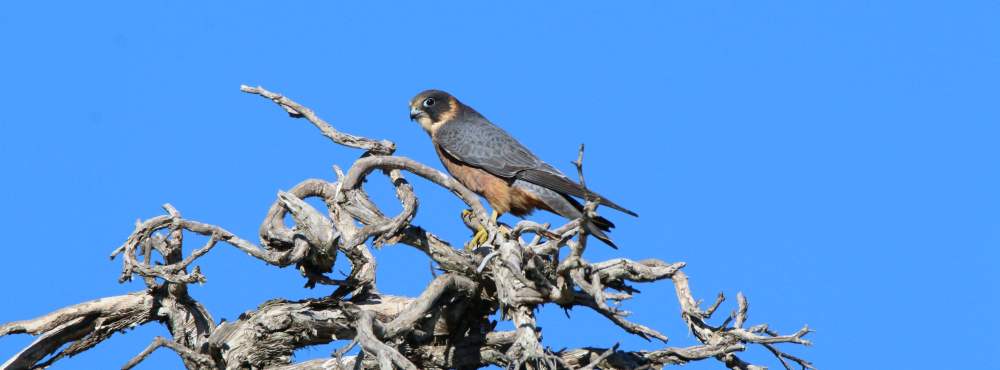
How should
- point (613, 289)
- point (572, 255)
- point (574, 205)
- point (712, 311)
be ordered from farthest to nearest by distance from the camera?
point (574, 205)
point (613, 289)
point (712, 311)
point (572, 255)

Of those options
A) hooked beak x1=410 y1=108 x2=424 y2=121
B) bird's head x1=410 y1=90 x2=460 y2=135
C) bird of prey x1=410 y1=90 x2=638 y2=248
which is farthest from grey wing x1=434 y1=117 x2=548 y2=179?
hooked beak x1=410 y1=108 x2=424 y2=121

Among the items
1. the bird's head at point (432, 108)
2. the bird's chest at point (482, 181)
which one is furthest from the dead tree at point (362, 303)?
the bird's head at point (432, 108)

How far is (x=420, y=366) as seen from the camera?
6859mm

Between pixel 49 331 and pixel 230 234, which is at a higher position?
pixel 230 234

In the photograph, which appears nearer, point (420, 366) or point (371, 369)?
point (371, 369)

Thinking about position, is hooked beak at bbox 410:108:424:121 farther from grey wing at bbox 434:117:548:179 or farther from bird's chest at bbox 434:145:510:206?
bird's chest at bbox 434:145:510:206

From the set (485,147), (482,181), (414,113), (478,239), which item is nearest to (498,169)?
(482,181)

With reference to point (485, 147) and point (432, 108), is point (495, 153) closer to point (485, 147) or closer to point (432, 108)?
point (485, 147)

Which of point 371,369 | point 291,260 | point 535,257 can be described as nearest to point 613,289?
point 535,257

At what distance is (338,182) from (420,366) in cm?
128

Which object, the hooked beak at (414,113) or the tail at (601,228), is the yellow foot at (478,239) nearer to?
the tail at (601,228)

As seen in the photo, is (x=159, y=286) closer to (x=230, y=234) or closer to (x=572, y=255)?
(x=230, y=234)

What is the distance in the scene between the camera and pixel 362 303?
700 centimetres

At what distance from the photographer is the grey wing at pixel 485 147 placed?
852cm
